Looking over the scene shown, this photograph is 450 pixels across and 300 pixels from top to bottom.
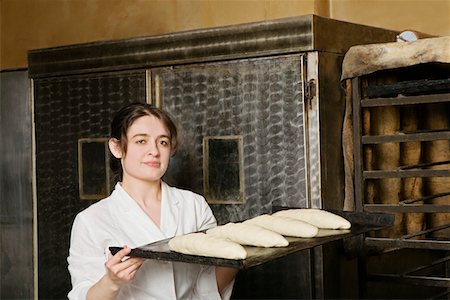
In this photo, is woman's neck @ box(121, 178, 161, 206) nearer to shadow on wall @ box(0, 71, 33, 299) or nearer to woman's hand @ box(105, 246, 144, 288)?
woman's hand @ box(105, 246, 144, 288)

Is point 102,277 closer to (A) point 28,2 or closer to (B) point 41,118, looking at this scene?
(B) point 41,118

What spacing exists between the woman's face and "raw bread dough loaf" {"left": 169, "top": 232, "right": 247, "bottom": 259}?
383 millimetres

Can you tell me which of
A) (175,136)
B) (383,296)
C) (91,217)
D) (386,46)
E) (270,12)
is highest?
(270,12)

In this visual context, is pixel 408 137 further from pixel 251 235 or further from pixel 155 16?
pixel 155 16

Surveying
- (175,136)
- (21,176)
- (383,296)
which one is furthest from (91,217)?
(21,176)

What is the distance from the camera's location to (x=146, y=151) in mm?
2650

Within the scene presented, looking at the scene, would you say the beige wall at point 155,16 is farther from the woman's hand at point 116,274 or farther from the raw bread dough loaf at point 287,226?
the woman's hand at point 116,274

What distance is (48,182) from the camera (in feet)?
12.7

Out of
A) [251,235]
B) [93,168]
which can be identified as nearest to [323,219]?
[251,235]

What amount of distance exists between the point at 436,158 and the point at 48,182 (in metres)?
1.84

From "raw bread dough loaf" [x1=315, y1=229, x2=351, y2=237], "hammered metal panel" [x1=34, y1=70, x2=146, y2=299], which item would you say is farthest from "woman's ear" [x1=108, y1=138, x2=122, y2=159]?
"hammered metal panel" [x1=34, y1=70, x2=146, y2=299]

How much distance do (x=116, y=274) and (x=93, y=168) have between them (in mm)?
1460

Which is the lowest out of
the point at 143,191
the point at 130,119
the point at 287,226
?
the point at 287,226

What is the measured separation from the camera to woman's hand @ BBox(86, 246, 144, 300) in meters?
2.28
